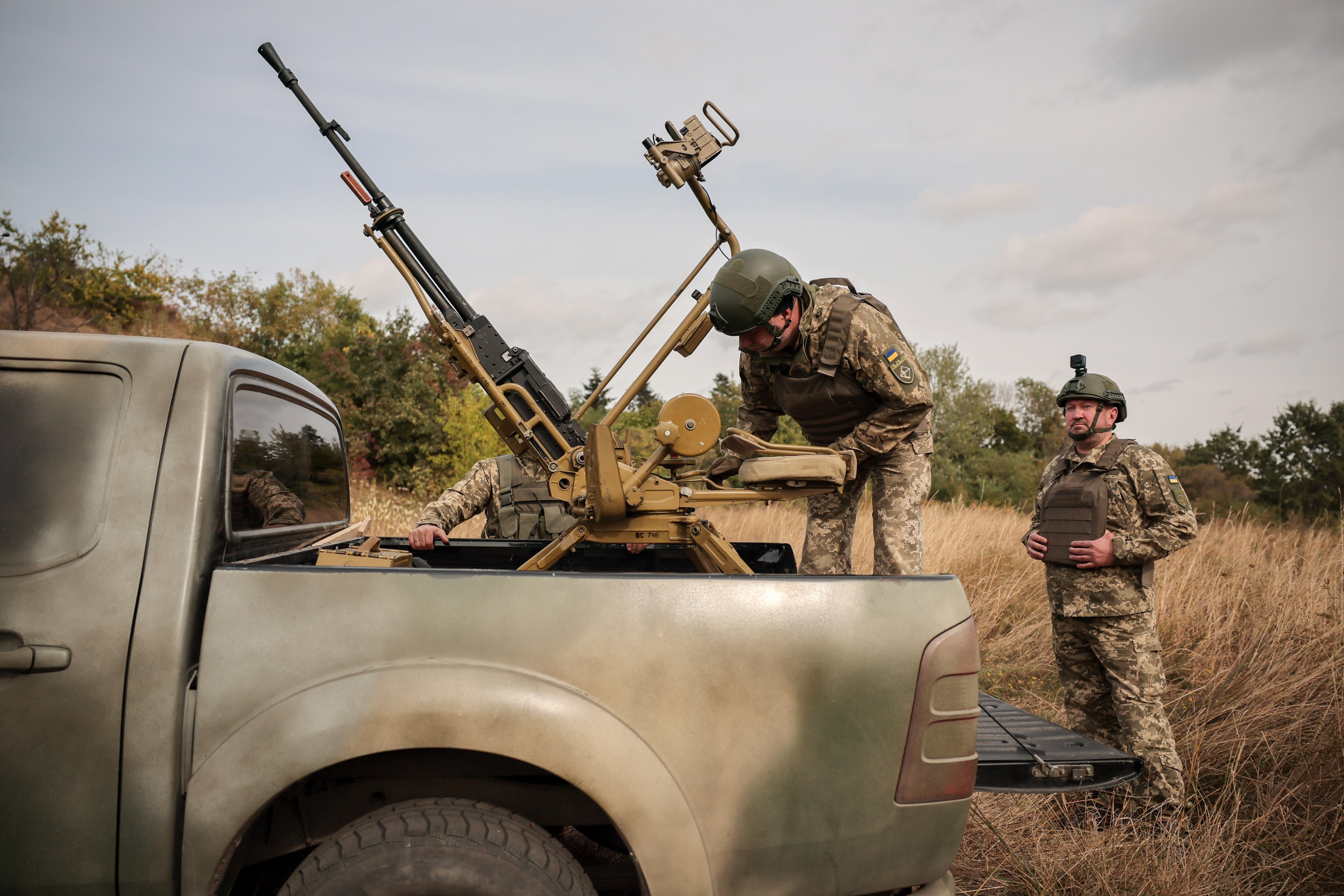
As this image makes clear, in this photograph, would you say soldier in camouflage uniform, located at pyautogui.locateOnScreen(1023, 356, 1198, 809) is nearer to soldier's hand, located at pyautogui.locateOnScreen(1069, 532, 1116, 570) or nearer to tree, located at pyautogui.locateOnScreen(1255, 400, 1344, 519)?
soldier's hand, located at pyautogui.locateOnScreen(1069, 532, 1116, 570)

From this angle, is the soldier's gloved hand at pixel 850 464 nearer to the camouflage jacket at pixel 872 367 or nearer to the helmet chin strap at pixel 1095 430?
the camouflage jacket at pixel 872 367

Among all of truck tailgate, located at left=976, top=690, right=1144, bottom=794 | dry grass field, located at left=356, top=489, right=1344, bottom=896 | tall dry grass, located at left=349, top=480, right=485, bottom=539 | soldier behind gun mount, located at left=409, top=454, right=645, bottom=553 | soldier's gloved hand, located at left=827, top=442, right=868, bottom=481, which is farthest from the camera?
tall dry grass, located at left=349, top=480, right=485, bottom=539

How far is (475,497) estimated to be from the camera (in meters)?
4.46

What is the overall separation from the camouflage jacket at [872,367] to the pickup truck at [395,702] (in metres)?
1.79

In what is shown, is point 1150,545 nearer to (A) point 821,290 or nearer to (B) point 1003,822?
(B) point 1003,822

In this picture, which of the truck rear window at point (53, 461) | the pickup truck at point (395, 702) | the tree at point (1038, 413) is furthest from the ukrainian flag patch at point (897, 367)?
the tree at point (1038, 413)

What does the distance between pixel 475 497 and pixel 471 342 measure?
107 centimetres

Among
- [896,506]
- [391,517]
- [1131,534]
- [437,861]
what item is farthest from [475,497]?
[391,517]

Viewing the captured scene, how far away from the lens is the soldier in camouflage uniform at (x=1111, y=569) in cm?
348

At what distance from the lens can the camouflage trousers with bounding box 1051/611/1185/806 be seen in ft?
11.2

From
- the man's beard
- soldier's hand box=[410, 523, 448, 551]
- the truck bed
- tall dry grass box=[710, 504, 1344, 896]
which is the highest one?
the man's beard

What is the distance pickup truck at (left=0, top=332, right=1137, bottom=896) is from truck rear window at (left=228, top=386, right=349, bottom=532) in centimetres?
13

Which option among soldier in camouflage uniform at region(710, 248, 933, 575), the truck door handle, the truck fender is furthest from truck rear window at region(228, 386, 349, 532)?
soldier in camouflage uniform at region(710, 248, 933, 575)

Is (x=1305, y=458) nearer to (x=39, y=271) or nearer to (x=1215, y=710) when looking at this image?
(x=1215, y=710)
